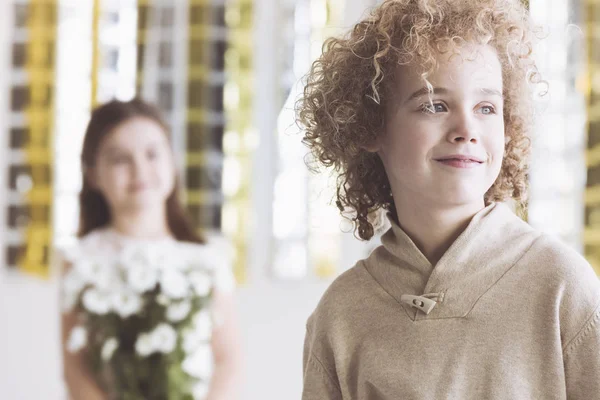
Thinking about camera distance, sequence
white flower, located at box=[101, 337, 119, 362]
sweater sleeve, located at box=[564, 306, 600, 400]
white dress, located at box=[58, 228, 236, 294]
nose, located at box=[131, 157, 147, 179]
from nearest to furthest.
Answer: sweater sleeve, located at box=[564, 306, 600, 400] → white flower, located at box=[101, 337, 119, 362] → white dress, located at box=[58, 228, 236, 294] → nose, located at box=[131, 157, 147, 179]

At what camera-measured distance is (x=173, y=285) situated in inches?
69.1

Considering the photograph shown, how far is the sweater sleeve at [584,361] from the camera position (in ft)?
2.80

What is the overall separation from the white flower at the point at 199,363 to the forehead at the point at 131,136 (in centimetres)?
55

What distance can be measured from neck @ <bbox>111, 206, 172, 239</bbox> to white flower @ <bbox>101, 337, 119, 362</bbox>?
1.17 feet

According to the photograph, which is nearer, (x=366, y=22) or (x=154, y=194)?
(x=366, y=22)

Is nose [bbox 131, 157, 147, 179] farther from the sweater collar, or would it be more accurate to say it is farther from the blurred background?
the blurred background

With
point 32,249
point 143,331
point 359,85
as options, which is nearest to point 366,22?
point 359,85

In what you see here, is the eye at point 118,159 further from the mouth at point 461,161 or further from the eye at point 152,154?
the mouth at point 461,161

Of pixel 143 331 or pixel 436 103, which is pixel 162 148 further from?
pixel 436 103

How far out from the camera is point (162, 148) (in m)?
2.05

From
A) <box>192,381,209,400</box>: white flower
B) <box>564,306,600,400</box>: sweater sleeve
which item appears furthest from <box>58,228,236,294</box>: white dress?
<box>564,306,600,400</box>: sweater sleeve

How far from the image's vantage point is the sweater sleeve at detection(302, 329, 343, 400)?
3.30 feet

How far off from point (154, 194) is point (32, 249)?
2.20 m

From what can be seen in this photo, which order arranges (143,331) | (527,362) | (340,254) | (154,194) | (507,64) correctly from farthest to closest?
1. (340,254)
2. (154,194)
3. (143,331)
4. (507,64)
5. (527,362)
